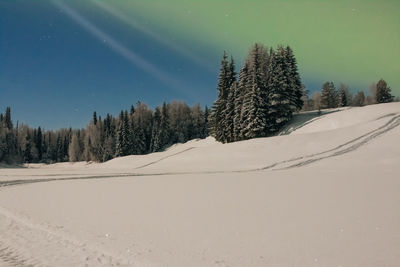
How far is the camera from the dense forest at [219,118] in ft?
133

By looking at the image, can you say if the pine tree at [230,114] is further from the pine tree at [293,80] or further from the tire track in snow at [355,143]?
the tire track in snow at [355,143]

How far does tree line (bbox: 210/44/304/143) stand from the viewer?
38875mm

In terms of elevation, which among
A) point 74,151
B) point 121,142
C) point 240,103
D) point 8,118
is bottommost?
point 74,151

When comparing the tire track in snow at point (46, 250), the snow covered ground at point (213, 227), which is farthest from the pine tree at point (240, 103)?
the tire track in snow at point (46, 250)

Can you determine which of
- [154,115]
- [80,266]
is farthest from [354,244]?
[154,115]

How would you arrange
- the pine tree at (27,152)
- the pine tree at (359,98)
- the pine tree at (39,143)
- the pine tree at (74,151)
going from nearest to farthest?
the pine tree at (359,98)
the pine tree at (74,151)
the pine tree at (27,152)
the pine tree at (39,143)

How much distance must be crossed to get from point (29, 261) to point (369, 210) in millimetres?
8644

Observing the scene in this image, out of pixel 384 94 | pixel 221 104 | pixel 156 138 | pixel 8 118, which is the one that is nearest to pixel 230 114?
pixel 221 104

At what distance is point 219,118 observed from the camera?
49.4 metres

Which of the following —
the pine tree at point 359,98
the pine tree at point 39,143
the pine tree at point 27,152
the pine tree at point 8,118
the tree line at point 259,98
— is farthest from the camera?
the pine tree at point 39,143

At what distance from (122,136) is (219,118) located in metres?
34.4

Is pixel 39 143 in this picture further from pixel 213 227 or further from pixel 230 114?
pixel 213 227

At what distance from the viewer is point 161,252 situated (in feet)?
17.3

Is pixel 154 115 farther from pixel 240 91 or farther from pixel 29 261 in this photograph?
pixel 29 261
